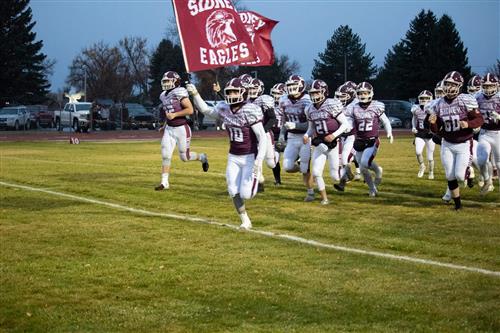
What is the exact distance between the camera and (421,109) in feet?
69.3

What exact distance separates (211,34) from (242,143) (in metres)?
1.81

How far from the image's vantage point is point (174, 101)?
1697cm

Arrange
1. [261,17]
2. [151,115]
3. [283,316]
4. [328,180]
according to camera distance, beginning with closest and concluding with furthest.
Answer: [283,316] < [261,17] < [328,180] < [151,115]

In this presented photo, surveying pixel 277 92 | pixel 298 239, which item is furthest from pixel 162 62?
pixel 298 239

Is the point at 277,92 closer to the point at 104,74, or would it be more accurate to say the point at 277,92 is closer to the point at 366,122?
the point at 366,122

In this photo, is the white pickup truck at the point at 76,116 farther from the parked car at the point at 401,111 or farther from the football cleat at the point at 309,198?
the football cleat at the point at 309,198

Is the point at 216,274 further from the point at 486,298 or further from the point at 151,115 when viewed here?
the point at 151,115

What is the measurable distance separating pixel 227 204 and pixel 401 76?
223 feet

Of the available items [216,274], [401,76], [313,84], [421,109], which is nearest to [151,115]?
[401,76]

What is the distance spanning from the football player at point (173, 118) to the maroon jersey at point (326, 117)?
2972 millimetres

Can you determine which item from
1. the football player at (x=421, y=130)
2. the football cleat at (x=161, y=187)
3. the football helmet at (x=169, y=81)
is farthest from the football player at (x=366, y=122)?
the football player at (x=421, y=130)

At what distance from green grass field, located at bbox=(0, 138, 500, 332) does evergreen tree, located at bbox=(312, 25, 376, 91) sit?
2949 inches

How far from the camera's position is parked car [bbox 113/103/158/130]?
194ft

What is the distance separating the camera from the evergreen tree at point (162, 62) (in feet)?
283
